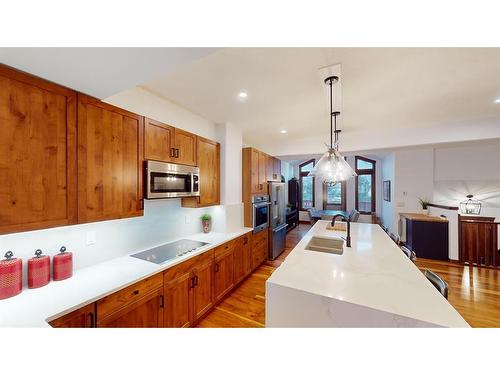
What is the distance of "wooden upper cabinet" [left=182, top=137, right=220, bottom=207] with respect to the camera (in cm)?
236

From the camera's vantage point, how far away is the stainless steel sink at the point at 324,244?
6.81 ft

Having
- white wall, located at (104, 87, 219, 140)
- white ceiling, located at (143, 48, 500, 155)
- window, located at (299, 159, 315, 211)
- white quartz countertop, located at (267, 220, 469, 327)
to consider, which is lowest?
white quartz countertop, located at (267, 220, 469, 327)

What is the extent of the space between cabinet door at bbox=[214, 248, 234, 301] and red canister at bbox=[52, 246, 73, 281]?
1295mm

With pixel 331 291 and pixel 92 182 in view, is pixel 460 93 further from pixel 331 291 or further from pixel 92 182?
pixel 92 182

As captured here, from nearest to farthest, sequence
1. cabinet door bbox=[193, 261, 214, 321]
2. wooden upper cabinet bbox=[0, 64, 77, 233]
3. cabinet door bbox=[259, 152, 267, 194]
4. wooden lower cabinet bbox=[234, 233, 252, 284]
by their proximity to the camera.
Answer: wooden upper cabinet bbox=[0, 64, 77, 233] < cabinet door bbox=[193, 261, 214, 321] < wooden lower cabinet bbox=[234, 233, 252, 284] < cabinet door bbox=[259, 152, 267, 194]

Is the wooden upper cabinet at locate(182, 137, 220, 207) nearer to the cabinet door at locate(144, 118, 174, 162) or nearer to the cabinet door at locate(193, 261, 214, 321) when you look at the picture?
the cabinet door at locate(144, 118, 174, 162)

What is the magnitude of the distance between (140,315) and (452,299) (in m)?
3.59

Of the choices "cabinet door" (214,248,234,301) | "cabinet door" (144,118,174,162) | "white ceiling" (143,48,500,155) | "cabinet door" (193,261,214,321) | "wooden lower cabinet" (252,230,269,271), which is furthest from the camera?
"wooden lower cabinet" (252,230,269,271)

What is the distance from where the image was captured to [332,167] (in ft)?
6.79

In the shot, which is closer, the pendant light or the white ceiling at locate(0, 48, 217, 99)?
the white ceiling at locate(0, 48, 217, 99)

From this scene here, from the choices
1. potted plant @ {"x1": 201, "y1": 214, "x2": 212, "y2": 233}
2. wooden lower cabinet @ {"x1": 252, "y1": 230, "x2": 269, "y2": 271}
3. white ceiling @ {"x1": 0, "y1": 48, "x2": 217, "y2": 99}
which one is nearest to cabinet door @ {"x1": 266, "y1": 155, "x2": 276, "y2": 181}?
wooden lower cabinet @ {"x1": 252, "y1": 230, "x2": 269, "y2": 271}

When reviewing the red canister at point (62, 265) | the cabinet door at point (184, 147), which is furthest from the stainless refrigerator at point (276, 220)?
the red canister at point (62, 265)

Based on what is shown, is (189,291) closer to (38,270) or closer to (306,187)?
(38,270)

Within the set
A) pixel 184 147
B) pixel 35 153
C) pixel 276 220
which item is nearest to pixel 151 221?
pixel 184 147
